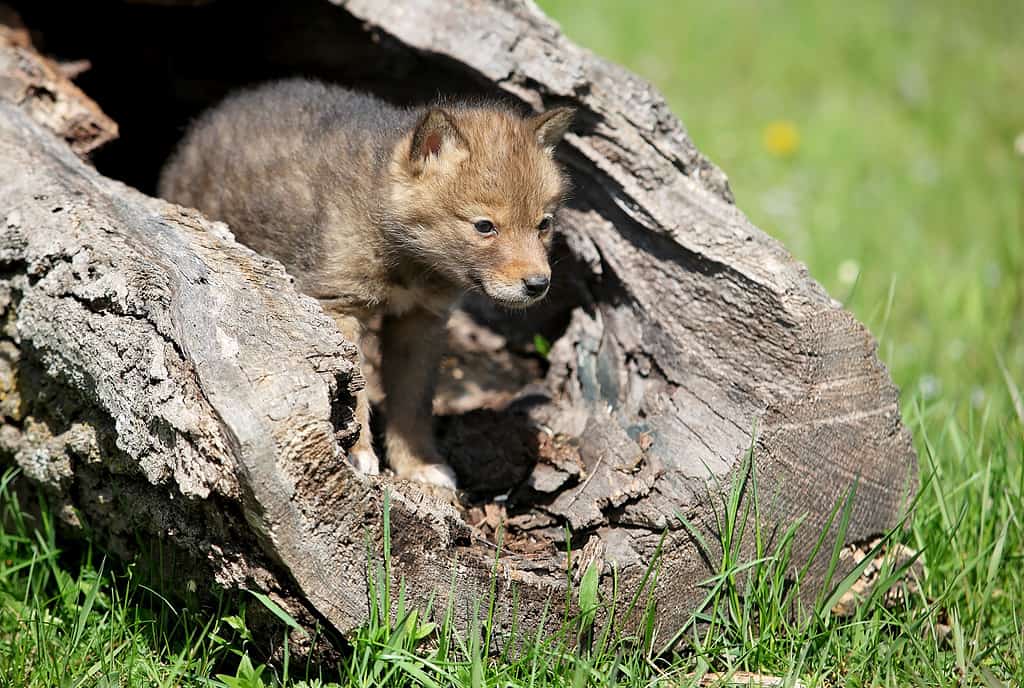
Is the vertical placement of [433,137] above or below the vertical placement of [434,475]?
above

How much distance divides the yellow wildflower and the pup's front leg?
3.87 meters

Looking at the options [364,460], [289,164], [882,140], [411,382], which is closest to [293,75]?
[289,164]

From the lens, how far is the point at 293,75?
488cm

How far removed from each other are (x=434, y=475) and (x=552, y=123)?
4.39ft

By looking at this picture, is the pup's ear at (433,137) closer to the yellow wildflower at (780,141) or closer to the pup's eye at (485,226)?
the pup's eye at (485,226)

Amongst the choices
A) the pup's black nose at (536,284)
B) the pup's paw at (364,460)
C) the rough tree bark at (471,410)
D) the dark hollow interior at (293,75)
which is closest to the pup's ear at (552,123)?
the rough tree bark at (471,410)

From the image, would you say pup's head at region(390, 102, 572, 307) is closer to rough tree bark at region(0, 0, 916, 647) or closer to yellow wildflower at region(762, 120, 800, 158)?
rough tree bark at region(0, 0, 916, 647)

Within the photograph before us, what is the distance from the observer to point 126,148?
199 inches

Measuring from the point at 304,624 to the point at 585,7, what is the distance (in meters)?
6.85

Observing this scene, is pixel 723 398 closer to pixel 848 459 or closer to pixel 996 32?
pixel 848 459

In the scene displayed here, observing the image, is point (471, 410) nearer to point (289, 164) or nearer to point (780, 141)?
point (289, 164)

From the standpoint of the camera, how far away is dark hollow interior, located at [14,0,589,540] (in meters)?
3.92

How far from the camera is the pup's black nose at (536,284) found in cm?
332

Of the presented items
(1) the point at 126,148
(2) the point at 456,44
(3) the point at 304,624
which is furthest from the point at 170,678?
(1) the point at 126,148
